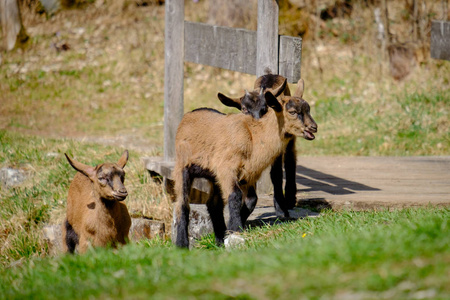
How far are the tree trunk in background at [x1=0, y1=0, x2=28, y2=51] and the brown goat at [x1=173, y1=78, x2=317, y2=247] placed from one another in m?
12.1

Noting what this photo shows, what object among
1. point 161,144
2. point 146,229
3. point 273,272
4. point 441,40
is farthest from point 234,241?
point 161,144

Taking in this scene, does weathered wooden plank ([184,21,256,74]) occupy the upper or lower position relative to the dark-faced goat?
upper

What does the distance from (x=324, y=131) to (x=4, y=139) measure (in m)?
5.80

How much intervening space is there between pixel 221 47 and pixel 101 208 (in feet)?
8.65

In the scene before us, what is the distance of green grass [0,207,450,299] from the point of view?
357 centimetres

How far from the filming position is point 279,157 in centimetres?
651

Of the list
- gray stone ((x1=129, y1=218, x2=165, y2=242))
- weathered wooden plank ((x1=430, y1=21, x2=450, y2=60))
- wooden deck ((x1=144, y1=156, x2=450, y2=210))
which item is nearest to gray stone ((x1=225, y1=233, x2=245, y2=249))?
wooden deck ((x1=144, y1=156, x2=450, y2=210))

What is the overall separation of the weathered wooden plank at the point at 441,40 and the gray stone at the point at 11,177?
5.98 m

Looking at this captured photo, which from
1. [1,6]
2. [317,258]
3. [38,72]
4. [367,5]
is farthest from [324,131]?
[1,6]

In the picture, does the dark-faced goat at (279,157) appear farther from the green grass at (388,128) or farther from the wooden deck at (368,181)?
the green grass at (388,128)

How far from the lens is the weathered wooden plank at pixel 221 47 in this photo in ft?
25.0

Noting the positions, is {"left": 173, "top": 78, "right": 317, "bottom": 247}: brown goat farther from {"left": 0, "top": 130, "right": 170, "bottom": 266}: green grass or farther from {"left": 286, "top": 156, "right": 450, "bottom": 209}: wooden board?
{"left": 0, "top": 130, "right": 170, "bottom": 266}: green grass

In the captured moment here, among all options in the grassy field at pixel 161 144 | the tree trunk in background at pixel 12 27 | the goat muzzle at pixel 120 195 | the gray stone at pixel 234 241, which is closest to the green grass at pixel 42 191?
the grassy field at pixel 161 144

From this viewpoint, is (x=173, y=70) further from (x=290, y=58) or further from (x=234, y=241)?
(x=234, y=241)
